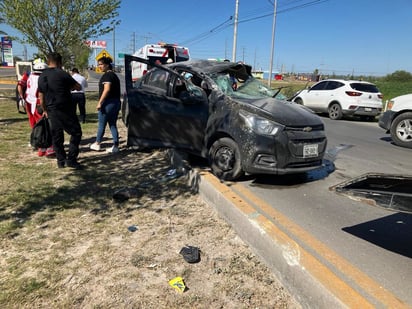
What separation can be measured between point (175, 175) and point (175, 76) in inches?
63.2

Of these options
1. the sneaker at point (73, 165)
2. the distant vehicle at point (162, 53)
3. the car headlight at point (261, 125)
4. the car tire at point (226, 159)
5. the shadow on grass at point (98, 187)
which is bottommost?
the shadow on grass at point (98, 187)

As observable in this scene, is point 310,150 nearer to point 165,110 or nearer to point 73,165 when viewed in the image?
point 165,110

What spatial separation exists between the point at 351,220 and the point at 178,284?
2.23 metres

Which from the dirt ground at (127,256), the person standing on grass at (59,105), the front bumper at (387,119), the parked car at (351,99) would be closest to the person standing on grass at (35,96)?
the person standing on grass at (59,105)

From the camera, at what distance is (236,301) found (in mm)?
2512

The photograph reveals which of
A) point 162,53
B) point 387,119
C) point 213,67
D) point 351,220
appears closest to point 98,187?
point 213,67

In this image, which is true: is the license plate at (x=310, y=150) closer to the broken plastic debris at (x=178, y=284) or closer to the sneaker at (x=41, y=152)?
the broken plastic debris at (x=178, y=284)

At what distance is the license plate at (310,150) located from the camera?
4615 mm

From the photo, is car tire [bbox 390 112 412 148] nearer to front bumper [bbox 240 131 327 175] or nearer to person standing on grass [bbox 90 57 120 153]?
front bumper [bbox 240 131 327 175]

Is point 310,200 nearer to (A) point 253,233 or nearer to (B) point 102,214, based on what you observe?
(A) point 253,233

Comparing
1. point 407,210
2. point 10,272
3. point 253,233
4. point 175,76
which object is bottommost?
point 10,272

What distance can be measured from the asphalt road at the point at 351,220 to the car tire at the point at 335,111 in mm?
7400

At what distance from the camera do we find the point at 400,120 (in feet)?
27.8

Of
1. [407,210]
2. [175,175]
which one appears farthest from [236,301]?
[175,175]
